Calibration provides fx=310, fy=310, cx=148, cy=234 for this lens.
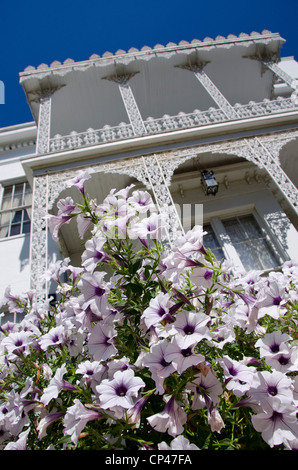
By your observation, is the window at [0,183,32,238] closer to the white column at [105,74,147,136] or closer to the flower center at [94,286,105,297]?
the white column at [105,74,147,136]

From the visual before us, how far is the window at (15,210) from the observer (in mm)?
7893

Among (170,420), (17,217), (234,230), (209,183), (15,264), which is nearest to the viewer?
(170,420)

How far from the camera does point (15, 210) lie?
8.28 metres

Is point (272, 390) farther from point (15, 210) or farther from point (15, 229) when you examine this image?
point (15, 210)

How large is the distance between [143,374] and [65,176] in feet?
18.8

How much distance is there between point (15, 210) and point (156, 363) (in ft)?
26.7

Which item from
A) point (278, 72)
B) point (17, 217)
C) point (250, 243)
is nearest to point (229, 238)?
point (250, 243)

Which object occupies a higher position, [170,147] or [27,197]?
[27,197]

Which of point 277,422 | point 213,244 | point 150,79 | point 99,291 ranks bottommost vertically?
point 277,422

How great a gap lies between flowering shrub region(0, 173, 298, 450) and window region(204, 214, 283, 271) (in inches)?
212

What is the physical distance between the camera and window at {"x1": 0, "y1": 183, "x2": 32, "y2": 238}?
25.9 feet

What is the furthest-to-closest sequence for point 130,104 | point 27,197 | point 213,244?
point 27,197 < point 130,104 < point 213,244

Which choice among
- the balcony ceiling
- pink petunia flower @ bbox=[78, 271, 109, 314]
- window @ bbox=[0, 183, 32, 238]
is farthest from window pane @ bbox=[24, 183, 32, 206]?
pink petunia flower @ bbox=[78, 271, 109, 314]

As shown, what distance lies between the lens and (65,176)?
638 cm
